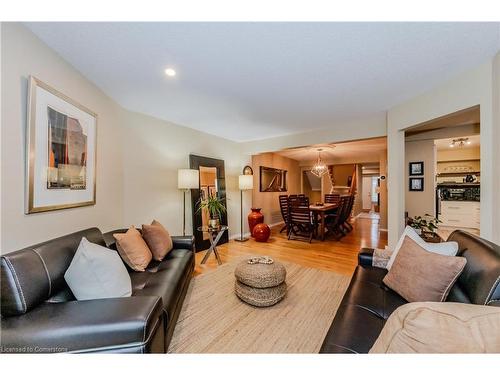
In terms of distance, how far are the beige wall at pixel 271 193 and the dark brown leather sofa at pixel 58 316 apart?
454cm

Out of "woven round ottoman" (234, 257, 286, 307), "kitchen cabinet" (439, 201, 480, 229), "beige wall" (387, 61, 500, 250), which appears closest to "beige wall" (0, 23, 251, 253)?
"woven round ottoman" (234, 257, 286, 307)

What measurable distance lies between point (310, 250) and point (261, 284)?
220 centimetres

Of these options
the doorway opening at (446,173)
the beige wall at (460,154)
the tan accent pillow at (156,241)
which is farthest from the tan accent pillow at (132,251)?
the beige wall at (460,154)

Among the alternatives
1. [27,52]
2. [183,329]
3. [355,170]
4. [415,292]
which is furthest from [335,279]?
[355,170]

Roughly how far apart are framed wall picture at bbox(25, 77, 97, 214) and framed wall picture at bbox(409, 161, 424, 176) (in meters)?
5.59

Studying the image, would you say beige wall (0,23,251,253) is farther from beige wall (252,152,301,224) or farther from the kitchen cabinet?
the kitchen cabinet

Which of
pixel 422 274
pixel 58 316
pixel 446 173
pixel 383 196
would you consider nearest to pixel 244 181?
pixel 422 274

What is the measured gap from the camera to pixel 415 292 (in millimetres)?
1300

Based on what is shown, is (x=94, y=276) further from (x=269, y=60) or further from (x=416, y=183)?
(x=416, y=183)

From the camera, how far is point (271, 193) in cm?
Result: 630

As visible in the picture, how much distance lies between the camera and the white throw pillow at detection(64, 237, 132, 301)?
1.22 m
